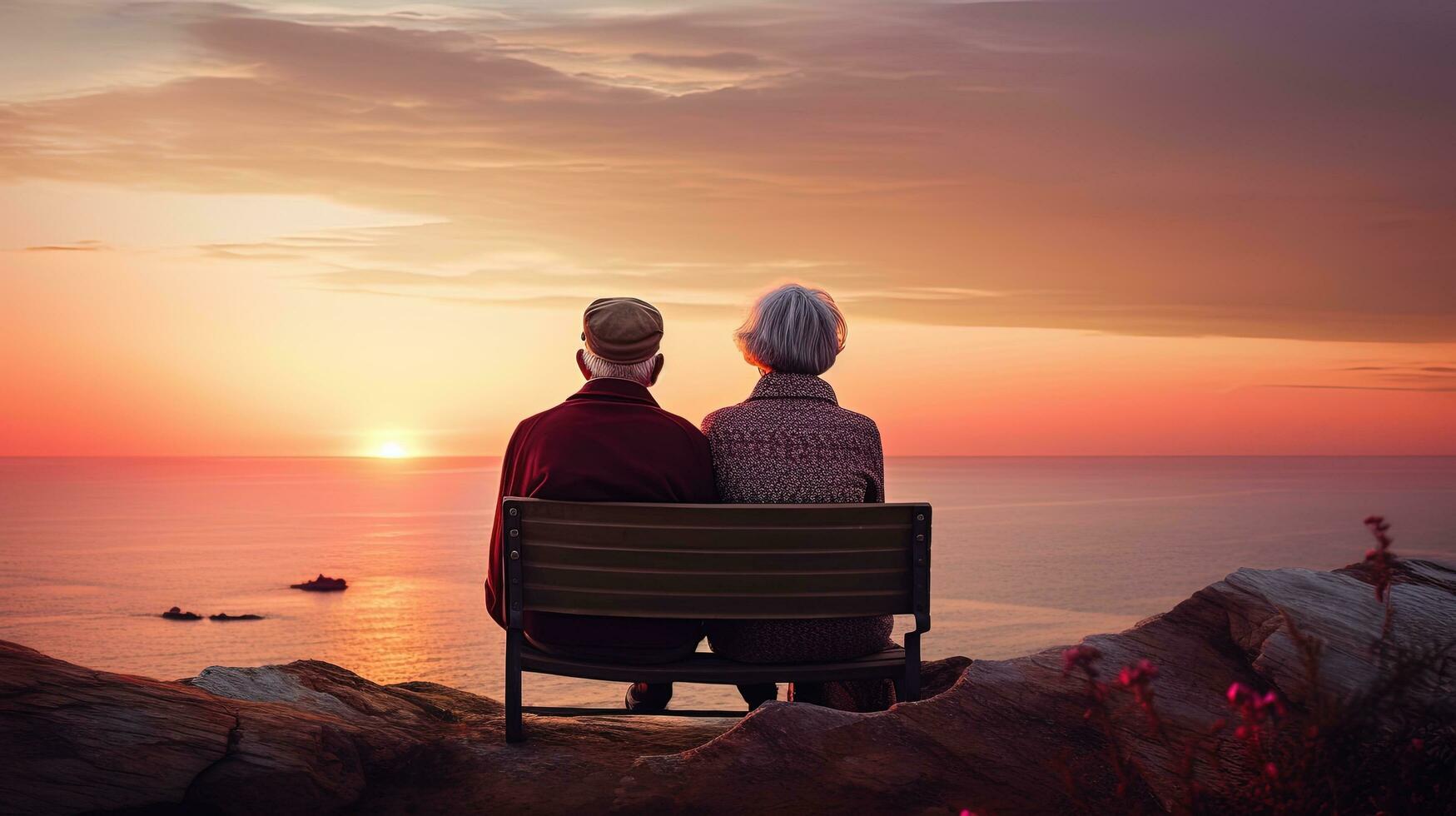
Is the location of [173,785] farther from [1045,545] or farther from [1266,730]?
[1045,545]

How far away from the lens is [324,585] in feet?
285

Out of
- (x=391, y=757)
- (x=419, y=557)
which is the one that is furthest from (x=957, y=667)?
(x=419, y=557)

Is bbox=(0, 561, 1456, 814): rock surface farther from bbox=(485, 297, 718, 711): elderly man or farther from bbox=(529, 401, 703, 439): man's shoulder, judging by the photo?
bbox=(529, 401, 703, 439): man's shoulder

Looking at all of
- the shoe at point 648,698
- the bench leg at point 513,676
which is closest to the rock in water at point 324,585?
the shoe at point 648,698

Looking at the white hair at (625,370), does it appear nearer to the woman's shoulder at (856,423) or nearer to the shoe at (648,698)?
the woman's shoulder at (856,423)

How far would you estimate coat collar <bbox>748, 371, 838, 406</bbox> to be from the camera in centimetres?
470

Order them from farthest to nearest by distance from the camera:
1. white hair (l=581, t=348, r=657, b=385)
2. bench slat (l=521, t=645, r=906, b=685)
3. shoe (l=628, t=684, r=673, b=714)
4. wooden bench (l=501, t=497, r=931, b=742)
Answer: shoe (l=628, t=684, r=673, b=714) < white hair (l=581, t=348, r=657, b=385) < bench slat (l=521, t=645, r=906, b=685) < wooden bench (l=501, t=497, r=931, b=742)

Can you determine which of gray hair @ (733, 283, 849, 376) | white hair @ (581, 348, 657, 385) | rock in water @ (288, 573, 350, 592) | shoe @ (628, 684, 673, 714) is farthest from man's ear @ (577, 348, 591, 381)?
rock in water @ (288, 573, 350, 592)

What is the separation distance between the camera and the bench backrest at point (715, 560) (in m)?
4.25

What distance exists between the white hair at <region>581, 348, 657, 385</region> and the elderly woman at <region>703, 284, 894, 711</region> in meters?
0.32

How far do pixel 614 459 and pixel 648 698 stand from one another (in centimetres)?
115

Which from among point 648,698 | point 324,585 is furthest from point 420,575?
point 648,698

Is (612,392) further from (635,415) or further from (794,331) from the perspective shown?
(794,331)

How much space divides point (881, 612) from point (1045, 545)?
11299cm
